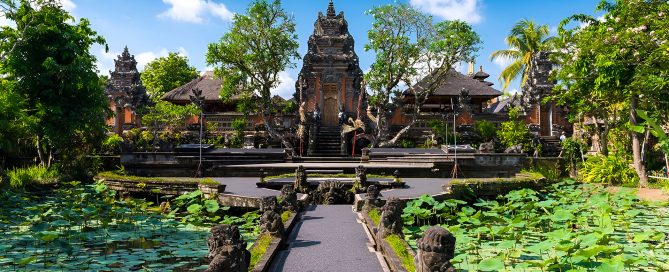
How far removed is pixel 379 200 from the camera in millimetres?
9695

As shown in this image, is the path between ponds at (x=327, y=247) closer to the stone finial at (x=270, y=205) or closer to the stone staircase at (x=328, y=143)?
the stone finial at (x=270, y=205)

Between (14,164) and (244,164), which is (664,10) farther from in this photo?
(14,164)

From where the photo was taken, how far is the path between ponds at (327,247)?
20.1 ft

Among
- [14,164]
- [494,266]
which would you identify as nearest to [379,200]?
[494,266]

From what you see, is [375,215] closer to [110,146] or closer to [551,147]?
[110,146]

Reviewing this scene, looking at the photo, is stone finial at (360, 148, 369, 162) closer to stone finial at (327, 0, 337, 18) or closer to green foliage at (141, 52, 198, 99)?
stone finial at (327, 0, 337, 18)

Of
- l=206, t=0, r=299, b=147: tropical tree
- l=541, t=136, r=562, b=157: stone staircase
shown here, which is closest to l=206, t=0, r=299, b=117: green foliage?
l=206, t=0, r=299, b=147: tropical tree

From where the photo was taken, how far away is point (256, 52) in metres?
23.2

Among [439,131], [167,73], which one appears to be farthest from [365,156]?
[167,73]

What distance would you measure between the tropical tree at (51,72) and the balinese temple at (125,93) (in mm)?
9593

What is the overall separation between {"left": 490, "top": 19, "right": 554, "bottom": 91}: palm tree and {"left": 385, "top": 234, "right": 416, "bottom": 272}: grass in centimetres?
3117

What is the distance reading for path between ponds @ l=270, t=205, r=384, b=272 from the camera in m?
6.12

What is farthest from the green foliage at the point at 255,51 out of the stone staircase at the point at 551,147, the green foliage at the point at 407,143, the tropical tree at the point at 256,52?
the stone staircase at the point at 551,147

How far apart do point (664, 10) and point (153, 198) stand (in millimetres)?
15071
